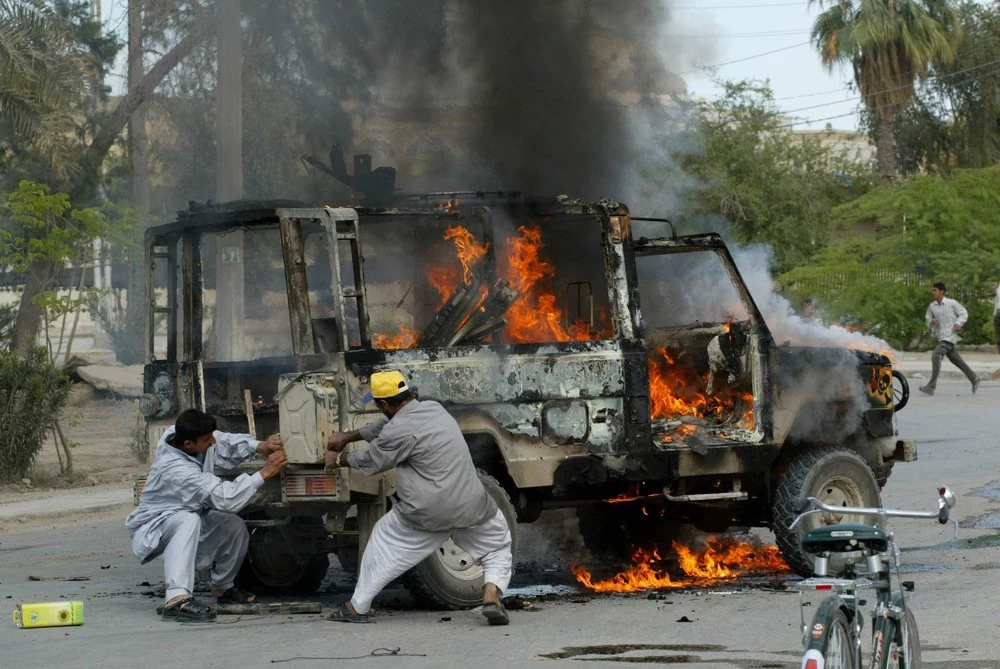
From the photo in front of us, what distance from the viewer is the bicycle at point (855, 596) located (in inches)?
195

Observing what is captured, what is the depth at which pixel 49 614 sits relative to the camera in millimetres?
8094

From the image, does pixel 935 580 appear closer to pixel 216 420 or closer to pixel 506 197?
pixel 506 197

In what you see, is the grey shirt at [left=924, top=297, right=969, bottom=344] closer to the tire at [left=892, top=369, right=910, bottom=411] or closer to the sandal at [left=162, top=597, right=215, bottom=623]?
the tire at [left=892, top=369, right=910, bottom=411]

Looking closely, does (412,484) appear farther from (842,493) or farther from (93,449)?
(93,449)

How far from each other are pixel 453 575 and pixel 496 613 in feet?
2.17

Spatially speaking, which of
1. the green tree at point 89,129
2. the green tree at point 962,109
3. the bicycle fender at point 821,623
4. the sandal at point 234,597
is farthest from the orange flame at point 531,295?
the green tree at point 962,109

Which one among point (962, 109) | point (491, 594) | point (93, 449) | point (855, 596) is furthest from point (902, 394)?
point (962, 109)

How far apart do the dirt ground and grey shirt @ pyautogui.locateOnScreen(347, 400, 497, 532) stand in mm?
7106

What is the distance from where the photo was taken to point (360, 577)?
8.10 m

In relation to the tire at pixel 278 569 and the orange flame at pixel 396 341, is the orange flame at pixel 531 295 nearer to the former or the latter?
the orange flame at pixel 396 341

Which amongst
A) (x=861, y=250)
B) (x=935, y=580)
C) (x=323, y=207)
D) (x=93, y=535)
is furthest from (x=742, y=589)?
(x=861, y=250)

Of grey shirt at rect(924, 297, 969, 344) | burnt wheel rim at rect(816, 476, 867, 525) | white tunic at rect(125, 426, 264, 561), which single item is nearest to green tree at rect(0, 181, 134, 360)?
white tunic at rect(125, 426, 264, 561)

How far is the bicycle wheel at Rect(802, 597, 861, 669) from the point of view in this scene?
480cm

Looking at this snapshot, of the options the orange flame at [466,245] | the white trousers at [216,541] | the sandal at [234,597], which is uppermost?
the orange flame at [466,245]
